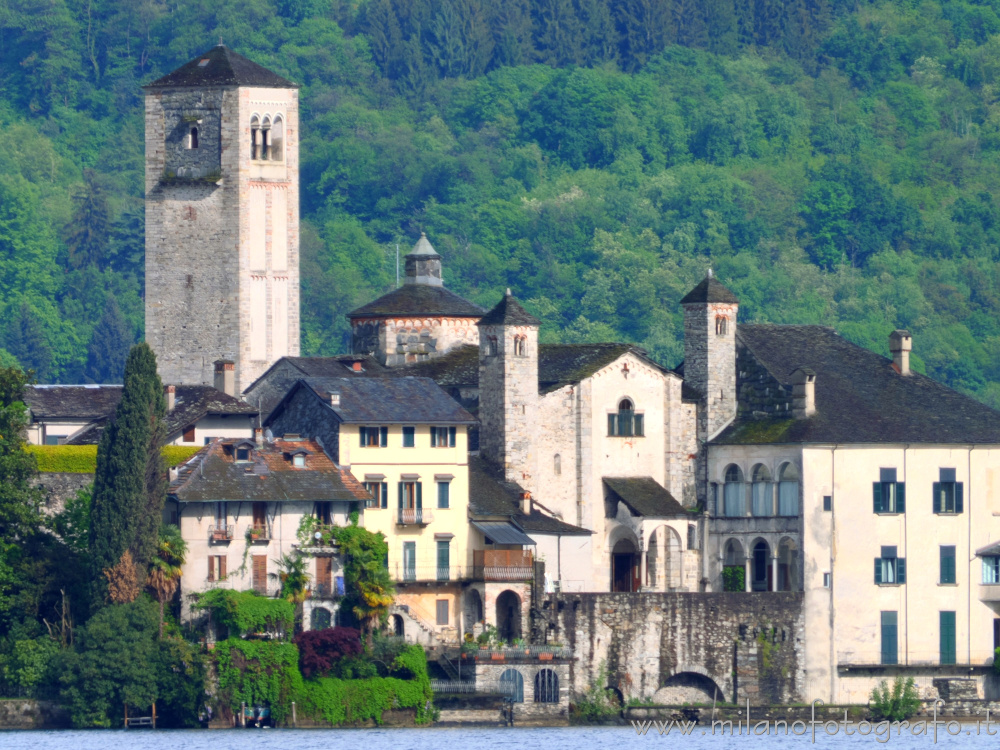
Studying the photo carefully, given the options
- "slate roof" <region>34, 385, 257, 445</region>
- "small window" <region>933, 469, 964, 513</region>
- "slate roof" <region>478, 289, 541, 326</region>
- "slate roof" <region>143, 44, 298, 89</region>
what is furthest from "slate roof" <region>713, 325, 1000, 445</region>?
"slate roof" <region>143, 44, 298, 89</region>

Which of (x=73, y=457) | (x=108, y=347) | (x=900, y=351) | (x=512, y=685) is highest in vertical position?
(x=108, y=347)

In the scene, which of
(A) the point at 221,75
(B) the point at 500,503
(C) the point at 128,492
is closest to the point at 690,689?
(B) the point at 500,503

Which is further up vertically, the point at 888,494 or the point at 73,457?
the point at 73,457

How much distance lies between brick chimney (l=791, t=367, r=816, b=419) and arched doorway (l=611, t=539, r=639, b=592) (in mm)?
6514

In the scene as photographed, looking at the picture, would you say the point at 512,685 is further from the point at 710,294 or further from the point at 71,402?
the point at 71,402

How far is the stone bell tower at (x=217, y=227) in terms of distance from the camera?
118812 mm

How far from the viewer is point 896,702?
3925 inches

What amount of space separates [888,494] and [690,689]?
8.64 m

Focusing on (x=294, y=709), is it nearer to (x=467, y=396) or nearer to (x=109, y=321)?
(x=467, y=396)

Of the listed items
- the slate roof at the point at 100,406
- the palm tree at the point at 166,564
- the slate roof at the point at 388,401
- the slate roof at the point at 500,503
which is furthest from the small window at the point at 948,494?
the palm tree at the point at 166,564

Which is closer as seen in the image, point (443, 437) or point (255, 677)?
point (255, 677)

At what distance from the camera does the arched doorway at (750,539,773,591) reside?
103m

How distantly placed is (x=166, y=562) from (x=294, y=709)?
541 cm

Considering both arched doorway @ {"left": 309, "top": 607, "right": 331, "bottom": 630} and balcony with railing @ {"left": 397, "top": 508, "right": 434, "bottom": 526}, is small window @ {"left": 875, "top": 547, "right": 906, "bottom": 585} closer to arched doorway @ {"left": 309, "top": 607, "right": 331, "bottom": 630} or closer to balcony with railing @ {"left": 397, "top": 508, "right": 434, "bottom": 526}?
balcony with railing @ {"left": 397, "top": 508, "right": 434, "bottom": 526}
